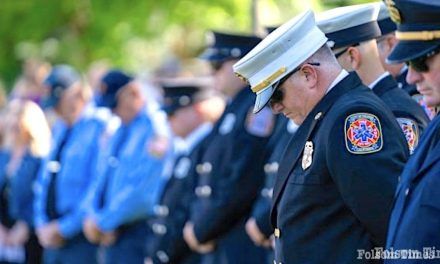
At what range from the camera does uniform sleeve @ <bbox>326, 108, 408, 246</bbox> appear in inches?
191

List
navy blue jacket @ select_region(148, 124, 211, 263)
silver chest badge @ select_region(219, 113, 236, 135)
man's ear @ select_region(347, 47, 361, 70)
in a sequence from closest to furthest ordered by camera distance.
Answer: man's ear @ select_region(347, 47, 361, 70), silver chest badge @ select_region(219, 113, 236, 135), navy blue jacket @ select_region(148, 124, 211, 263)

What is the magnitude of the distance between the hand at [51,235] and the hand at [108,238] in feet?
1.69

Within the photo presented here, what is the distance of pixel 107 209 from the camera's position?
→ 32.0 feet

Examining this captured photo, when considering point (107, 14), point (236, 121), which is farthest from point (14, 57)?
point (236, 121)

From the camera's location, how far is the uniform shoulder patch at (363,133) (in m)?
4.88

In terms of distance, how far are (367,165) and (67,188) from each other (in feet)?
19.3

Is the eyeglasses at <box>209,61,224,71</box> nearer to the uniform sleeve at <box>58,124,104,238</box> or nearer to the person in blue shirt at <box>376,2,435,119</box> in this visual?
the person in blue shirt at <box>376,2,435,119</box>

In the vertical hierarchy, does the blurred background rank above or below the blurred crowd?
below

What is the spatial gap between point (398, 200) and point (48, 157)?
6711mm

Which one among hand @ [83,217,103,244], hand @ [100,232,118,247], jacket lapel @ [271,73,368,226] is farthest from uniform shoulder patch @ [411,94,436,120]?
hand @ [83,217,103,244]

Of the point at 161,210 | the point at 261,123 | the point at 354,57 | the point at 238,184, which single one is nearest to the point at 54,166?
the point at 161,210

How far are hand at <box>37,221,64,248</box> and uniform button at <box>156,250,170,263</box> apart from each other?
1625mm

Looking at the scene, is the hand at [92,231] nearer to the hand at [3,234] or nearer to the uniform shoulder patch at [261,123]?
the hand at [3,234]

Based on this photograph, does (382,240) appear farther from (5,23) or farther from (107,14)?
(5,23)
